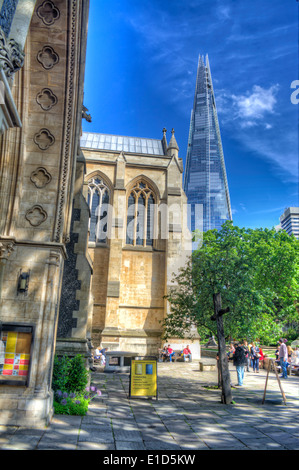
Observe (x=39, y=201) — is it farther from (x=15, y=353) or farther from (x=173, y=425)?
(x=173, y=425)

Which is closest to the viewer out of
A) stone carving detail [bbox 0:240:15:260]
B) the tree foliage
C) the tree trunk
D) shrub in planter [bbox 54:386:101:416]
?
stone carving detail [bbox 0:240:15:260]

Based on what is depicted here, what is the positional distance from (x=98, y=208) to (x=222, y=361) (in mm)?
16468

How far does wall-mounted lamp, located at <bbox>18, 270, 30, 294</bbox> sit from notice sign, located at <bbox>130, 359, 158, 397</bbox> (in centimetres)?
394

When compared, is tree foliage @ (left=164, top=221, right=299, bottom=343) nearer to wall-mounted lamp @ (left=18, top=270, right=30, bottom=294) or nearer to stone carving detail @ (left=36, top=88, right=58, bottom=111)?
wall-mounted lamp @ (left=18, top=270, right=30, bottom=294)

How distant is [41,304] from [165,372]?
1061 cm

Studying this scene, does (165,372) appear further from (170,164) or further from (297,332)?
(297,332)

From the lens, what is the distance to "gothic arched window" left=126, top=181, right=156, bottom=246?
24.1 metres

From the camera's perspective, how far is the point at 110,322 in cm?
2127

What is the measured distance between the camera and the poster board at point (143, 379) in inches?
368

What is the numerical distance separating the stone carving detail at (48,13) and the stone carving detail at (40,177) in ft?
10.4

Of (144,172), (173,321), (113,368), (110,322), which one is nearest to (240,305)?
(173,321)

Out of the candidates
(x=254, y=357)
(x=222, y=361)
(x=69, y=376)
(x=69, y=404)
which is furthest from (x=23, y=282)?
(x=254, y=357)

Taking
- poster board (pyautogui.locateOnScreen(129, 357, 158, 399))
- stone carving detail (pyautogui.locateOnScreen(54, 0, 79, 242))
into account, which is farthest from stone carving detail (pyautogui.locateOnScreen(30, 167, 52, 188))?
poster board (pyautogui.locateOnScreen(129, 357, 158, 399))

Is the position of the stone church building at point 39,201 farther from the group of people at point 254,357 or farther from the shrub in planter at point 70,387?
the group of people at point 254,357
